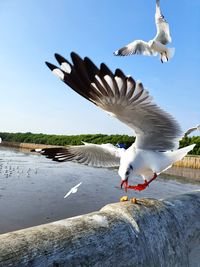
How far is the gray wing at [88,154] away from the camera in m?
4.77

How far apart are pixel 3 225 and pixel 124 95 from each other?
620cm

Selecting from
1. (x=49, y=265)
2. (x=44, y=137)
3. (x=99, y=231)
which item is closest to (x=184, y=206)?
(x=99, y=231)

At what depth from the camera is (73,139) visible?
165ft

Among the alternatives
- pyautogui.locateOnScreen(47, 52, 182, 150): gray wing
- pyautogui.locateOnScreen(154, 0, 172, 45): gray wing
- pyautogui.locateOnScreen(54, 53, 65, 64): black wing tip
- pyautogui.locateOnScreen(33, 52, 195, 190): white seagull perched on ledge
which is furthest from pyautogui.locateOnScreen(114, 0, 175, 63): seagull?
pyautogui.locateOnScreen(54, 53, 65, 64): black wing tip

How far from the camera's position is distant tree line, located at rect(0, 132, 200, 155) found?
29.7 m

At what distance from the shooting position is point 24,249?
177 cm

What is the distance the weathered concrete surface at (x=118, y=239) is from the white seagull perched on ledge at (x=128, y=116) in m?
0.61

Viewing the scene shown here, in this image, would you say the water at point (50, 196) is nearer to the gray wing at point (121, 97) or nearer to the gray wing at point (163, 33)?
the gray wing at point (163, 33)

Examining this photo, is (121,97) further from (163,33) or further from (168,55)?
(163,33)

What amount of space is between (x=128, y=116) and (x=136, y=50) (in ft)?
14.3

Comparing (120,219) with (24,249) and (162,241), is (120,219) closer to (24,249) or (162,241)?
(162,241)

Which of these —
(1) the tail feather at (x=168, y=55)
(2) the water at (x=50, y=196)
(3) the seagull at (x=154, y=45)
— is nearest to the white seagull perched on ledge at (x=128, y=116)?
(1) the tail feather at (x=168, y=55)

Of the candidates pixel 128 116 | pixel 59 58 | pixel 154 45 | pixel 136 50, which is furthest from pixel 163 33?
pixel 59 58

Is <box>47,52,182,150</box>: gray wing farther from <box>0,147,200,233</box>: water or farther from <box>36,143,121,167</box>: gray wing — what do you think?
<box>0,147,200,233</box>: water
